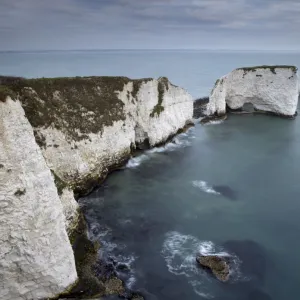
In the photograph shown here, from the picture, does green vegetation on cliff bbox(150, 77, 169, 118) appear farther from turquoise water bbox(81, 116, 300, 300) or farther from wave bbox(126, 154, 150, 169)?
wave bbox(126, 154, 150, 169)

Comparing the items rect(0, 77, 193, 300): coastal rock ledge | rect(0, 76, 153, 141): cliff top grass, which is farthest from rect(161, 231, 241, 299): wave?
rect(0, 76, 153, 141): cliff top grass

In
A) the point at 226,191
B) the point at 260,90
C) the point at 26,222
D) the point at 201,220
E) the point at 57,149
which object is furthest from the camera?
the point at 260,90

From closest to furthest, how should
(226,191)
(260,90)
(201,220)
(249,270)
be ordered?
1. (249,270)
2. (201,220)
3. (226,191)
4. (260,90)

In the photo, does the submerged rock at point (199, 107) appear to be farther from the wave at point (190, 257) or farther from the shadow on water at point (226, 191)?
the wave at point (190, 257)

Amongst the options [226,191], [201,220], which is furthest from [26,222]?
[226,191]

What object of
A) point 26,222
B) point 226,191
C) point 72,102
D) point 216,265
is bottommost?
point 216,265

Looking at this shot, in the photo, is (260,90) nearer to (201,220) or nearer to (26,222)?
(201,220)

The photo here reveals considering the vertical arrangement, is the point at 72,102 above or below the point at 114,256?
above
